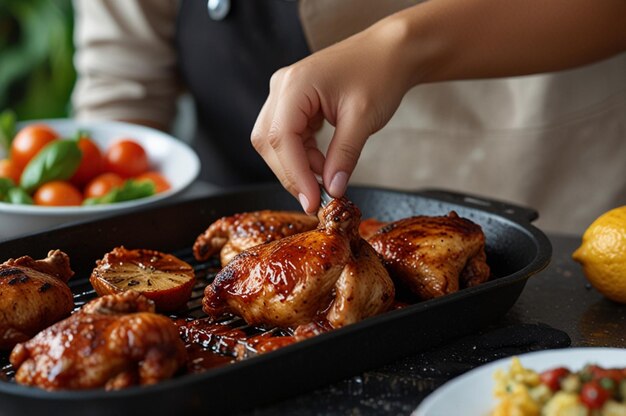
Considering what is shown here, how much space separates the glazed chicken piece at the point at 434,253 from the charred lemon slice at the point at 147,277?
456mm

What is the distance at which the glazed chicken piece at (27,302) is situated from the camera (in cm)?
165

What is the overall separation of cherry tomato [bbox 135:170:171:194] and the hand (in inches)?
41.8

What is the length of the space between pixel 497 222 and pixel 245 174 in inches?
61.6

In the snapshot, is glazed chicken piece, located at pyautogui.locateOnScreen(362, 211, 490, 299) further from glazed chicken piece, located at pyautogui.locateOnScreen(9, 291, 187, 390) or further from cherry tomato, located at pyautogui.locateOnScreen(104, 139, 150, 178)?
cherry tomato, located at pyautogui.locateOnScreen(104, 139, 150, 178)

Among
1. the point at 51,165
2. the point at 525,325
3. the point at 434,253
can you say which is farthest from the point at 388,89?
the point at 51,165

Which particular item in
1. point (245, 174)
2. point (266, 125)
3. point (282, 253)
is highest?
point (266, 125)

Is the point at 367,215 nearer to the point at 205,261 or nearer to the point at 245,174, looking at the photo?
the point at 205,261

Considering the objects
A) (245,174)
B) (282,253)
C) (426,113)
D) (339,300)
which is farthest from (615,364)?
(245,174)

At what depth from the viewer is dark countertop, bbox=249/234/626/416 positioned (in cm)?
153

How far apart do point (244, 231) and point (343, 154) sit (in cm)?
38

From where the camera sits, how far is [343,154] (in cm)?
188

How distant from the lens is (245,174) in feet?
11.6

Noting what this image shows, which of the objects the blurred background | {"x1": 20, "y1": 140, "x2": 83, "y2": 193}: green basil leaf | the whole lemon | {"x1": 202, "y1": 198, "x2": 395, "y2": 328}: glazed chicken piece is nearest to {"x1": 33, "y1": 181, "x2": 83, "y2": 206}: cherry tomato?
{"x1": 20, "y1": 140, "x2": 83, "y2": 193}: green basil leaf

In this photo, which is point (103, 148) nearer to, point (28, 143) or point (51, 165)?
point (28, 143)
